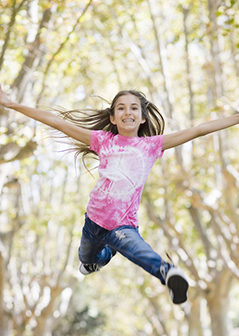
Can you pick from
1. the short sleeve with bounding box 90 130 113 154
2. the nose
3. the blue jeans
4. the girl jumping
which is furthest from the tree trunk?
the nose

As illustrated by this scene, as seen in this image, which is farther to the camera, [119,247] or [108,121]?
[108,121]

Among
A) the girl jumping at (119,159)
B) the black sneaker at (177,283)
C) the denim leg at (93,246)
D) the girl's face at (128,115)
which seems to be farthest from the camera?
the girl's face at (128,115)

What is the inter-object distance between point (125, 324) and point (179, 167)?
65.0 ft

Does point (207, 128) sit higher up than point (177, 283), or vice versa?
point (207, 128)

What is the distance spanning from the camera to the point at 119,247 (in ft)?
10.3

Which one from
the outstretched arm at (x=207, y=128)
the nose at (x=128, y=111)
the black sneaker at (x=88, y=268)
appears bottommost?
the black sneaker at (x=88, y=268)

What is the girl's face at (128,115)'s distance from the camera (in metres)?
3.64

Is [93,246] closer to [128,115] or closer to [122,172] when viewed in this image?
[122,172]

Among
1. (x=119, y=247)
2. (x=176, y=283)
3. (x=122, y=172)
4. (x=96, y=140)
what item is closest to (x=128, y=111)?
(x=96, y=140)

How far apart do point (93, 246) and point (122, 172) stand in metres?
0.73

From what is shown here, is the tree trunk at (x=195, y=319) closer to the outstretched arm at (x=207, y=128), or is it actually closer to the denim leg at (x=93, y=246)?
the denim leg at (x=93, y=246)

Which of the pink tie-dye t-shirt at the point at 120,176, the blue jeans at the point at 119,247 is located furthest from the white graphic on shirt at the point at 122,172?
the blue jeans at the point at 119,247

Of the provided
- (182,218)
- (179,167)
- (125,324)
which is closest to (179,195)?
(179,167)

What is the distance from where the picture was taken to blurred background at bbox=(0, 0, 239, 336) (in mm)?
7059
